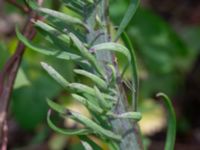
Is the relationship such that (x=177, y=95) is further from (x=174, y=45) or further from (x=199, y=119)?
(x=174, y=45)

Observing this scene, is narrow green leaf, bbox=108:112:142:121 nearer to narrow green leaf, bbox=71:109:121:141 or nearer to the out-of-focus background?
narrow green leaf, bbox=71:109:121:141

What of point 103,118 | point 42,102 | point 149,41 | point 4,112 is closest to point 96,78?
point 103,118

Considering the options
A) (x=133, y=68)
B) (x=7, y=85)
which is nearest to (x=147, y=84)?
(x=7, y=85)

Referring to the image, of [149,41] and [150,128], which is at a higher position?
[149,41]

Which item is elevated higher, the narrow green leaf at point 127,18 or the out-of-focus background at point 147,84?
the narrow green leaf at point 127,18

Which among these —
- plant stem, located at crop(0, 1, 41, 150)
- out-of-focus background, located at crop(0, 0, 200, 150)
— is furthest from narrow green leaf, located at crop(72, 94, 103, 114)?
out-of-focus background, located at crop(0, 0, 200, 150)

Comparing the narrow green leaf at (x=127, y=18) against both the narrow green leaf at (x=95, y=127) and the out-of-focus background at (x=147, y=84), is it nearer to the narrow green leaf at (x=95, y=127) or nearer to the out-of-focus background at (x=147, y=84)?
the narrow green leaf at (x=95, y=127)

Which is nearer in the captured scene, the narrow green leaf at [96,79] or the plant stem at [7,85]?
the narrow green leaf at [96,79]

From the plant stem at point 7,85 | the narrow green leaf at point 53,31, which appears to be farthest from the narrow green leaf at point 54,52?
the plant stem at point 7,85
